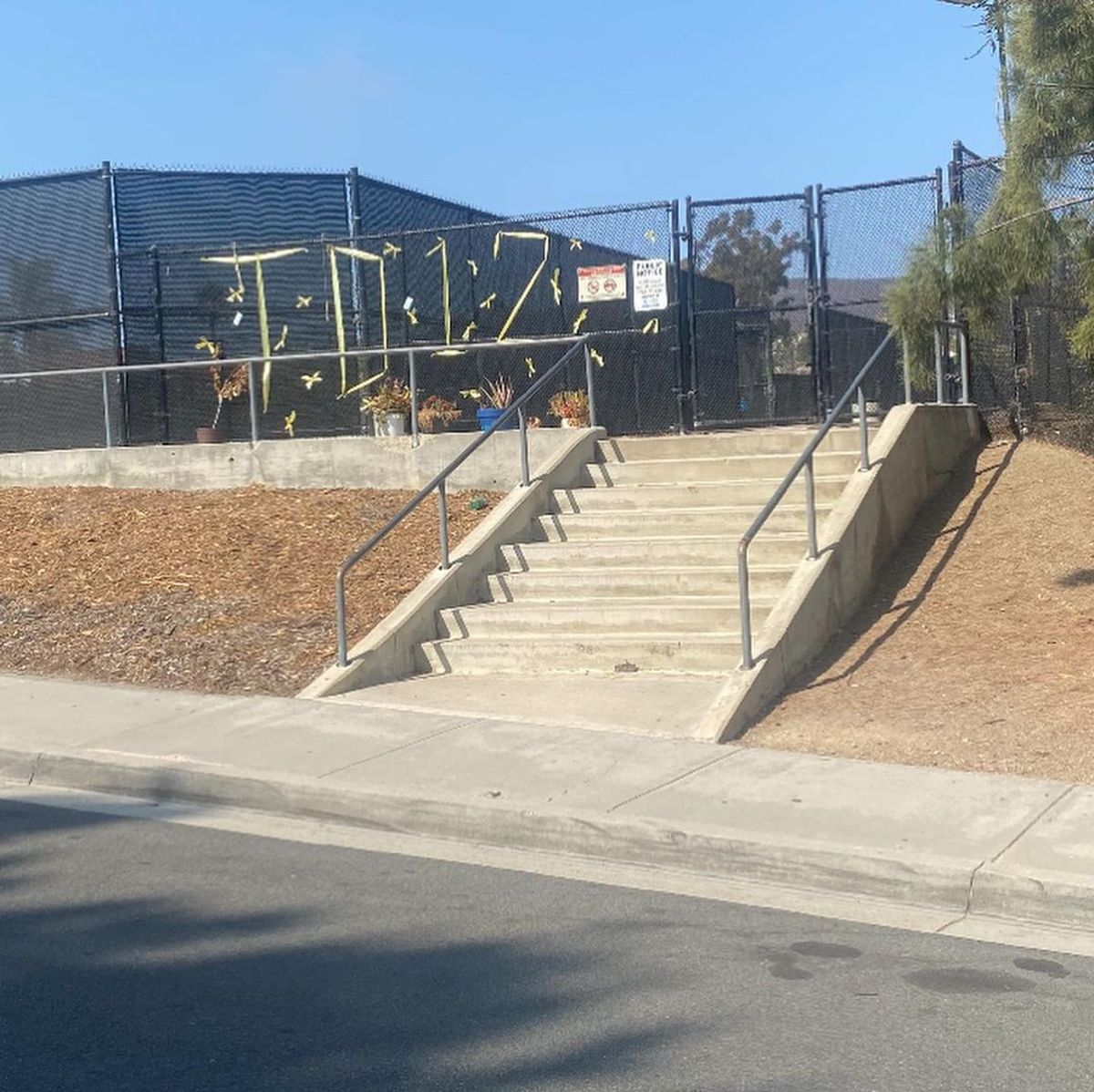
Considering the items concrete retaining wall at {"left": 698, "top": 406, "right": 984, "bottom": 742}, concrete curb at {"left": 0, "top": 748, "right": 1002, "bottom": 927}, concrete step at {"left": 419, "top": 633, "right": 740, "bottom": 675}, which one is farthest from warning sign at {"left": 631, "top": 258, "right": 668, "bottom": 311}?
concrete curb at {"left": 0, "top": 748, "right": 1002, "bottom": 927}

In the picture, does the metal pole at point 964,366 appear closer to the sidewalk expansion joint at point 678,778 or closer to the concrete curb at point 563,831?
the sidewalk expansion joint at point 678,778

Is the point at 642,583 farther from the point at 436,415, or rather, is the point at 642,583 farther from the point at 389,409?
the point at 436,415

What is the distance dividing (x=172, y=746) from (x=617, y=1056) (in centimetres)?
528

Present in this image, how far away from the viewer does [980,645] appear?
10.5 metres

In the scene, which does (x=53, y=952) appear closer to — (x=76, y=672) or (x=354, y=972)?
(x=354, y=972)

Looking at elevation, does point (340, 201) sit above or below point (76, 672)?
above

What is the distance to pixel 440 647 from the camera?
38.1ft

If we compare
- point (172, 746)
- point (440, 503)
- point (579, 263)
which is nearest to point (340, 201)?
point (579, 263)

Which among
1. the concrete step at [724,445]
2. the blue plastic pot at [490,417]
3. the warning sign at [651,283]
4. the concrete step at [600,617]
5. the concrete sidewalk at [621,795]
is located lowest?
the concrete sidewalk at [621,795]

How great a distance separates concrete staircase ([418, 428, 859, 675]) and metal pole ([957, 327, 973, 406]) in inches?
68.2

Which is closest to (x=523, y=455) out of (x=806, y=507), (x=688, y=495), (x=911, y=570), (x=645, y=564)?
(x=688, y=495)

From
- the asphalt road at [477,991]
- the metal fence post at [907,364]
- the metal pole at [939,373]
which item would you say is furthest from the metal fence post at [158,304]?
the asphalt road at [477,991]

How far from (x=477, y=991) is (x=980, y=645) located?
236 inches

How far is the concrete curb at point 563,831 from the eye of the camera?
21.8 feet
